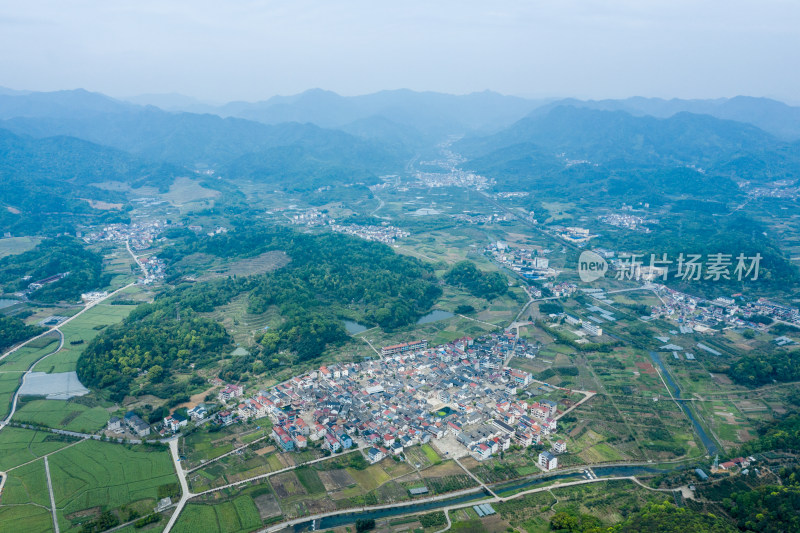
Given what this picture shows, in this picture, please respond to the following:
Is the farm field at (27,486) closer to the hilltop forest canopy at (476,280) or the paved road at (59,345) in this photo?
the paved road at (59,345)

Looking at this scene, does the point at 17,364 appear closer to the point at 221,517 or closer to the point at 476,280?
the point at 221,517

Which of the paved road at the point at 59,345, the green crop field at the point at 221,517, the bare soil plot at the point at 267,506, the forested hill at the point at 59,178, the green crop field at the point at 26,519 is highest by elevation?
the forested hill at the point at 59,178

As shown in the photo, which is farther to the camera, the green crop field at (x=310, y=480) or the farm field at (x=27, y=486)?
the green crop field at (x=310, y=480)

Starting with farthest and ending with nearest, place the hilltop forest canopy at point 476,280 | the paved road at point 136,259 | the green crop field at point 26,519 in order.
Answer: the paved road at point 136,259 < the hilltop forest canopy at point 476,280 < the green crop field at point 26,519

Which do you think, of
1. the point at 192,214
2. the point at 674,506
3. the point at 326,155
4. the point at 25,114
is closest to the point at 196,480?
the point at 674,506

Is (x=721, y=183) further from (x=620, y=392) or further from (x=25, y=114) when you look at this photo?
(x=25, y=114)

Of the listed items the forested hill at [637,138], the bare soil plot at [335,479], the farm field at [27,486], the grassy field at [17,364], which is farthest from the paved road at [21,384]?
the forested hill at [637,138]

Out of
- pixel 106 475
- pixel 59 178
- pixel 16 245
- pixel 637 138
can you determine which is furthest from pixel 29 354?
pixel 637 138
